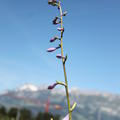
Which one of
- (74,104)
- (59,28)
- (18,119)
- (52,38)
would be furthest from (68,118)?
(18,119)

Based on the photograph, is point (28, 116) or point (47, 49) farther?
point (28, 116)

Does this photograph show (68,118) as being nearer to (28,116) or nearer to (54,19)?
(54,19)

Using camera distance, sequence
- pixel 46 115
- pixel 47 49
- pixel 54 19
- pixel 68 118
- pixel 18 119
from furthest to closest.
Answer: pixel 46 115 < pixel 18 119 < pixel 54 19 < pixel 47 49 < pixel 68 118

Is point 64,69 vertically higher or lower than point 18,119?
higher

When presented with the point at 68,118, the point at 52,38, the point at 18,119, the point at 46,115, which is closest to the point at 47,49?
the point at 52,38

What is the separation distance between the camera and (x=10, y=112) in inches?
3696

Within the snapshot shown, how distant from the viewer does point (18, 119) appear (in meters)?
92.1

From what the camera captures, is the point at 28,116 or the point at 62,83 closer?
the point at 62,83

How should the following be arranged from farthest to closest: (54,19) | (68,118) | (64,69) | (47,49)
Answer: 1. (54,19)
2. (47,49)
3. (64,69)
4. (68,118)

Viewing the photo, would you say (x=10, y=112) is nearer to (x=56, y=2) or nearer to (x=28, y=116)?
(x=28, y=116)

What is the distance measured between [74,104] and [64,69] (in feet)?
1.22

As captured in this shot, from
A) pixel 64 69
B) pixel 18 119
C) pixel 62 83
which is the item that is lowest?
pixel 18 119

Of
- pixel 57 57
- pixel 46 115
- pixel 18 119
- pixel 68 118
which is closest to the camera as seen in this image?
pixel 68 118

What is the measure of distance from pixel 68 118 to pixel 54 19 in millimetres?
1471
